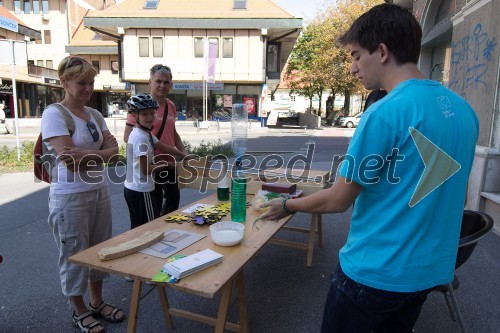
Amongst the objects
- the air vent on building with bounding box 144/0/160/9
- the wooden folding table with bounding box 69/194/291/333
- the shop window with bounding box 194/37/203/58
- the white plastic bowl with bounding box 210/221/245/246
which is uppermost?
the air vent on building with bounding box 144/0/160/9

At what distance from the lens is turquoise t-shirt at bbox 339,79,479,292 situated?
116 centimetres

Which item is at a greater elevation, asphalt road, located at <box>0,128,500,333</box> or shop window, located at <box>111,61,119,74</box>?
shop window, located at <box>111,61,119,74</box>

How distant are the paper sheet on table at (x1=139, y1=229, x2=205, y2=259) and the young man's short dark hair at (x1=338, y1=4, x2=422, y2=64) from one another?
1434 mm

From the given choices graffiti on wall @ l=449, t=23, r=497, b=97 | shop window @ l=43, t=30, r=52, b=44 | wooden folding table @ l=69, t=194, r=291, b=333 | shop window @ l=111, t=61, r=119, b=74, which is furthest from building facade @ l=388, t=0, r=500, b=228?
shop window @ l=43, t=30, r=52, b=44

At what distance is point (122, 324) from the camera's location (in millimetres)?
2633

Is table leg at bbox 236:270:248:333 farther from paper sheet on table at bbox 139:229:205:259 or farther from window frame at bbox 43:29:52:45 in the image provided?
window frame at bbox 43:29:52:45

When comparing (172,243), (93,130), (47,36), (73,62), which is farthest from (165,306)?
(47,36)

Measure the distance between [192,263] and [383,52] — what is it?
127 cm

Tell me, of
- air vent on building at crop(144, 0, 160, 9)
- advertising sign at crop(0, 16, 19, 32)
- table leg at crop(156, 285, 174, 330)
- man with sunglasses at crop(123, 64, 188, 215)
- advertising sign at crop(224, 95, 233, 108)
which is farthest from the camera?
advertising sign at crop(224, 95, 233, 108)

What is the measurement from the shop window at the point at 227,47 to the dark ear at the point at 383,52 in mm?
24654

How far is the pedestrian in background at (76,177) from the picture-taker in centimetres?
226

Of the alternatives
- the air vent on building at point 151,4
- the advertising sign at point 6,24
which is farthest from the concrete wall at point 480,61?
the air vent on building at point 151,4

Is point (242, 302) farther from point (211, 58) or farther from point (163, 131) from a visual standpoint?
point (211, 58)

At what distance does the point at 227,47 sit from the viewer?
24625mm
